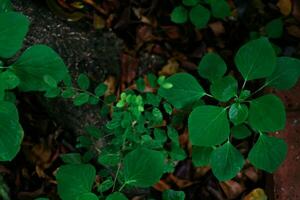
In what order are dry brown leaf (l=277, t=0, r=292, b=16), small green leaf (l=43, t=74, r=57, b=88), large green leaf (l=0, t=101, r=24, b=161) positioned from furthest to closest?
dry brown leaf (l=277, t=0, r=292, b=16) < small green leaf (l=43, t=74, r=57, b=88) < large green leaf (l=0, t=101, r=24, b=161)

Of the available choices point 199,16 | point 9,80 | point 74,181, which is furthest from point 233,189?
point 9,80


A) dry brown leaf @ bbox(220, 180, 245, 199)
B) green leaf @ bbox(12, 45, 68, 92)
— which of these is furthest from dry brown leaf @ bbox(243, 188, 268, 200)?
green leaf @ bbox(12, 45, 68, 92)

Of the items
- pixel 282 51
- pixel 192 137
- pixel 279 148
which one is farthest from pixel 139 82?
pixel 282 51

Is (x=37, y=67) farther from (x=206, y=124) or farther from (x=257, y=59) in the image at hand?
(x=257, y=59)

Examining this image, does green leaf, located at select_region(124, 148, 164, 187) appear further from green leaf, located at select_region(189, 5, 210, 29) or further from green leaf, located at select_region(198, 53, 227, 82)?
green leaf, located at select_region(189, 5, 210, 29)

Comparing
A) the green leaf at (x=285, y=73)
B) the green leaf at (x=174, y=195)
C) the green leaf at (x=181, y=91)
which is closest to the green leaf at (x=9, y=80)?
the green leaf at (x=181, y=91)

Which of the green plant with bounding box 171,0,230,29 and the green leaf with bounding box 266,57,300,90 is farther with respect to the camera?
the green plant with bounding box 171,0,230,29

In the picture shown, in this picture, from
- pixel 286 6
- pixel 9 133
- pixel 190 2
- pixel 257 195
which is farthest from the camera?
pixel 286 6
